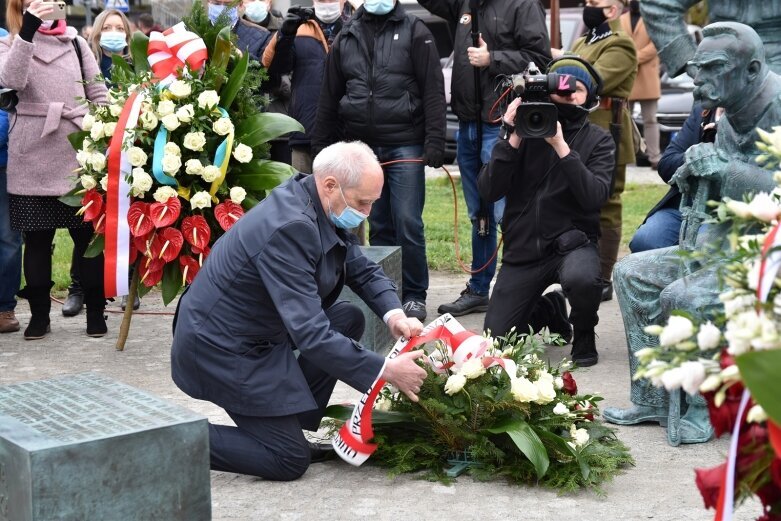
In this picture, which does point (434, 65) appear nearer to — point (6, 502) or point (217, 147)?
point (217, 147)

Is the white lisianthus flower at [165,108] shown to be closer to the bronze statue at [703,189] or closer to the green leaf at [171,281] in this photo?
the green leaf at [171,281]

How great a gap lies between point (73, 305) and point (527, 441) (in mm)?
3998

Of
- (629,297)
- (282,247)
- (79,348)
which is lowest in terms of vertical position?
(79,348)

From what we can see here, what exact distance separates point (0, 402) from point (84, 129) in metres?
2.74

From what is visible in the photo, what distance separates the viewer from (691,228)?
15.6 feet

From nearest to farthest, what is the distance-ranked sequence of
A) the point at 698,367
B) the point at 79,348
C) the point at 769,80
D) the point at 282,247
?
the point at 698,367, the point at 282,247, the point at 769,80, the point at 79,348

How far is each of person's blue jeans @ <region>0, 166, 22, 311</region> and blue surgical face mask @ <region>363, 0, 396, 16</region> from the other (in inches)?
90.8

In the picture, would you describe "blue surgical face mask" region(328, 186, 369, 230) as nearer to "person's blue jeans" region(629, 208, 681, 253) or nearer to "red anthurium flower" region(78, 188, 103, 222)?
"person's blue jeans" region(629, 208, 681, 253)

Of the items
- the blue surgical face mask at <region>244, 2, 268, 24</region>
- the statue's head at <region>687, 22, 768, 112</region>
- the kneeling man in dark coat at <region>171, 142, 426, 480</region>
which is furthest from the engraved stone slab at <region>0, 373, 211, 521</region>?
the blue surgical face mask at <region>244, 2, 268, 24</region>

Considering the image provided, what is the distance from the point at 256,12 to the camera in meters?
7.79

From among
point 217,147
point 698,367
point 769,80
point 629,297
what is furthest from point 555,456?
point 217,147

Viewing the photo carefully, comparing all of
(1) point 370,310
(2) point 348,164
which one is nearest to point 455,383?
(2) point 348,164

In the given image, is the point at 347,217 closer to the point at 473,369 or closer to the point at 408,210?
the point at 473,369

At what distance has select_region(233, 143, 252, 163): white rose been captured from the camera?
234 inches
